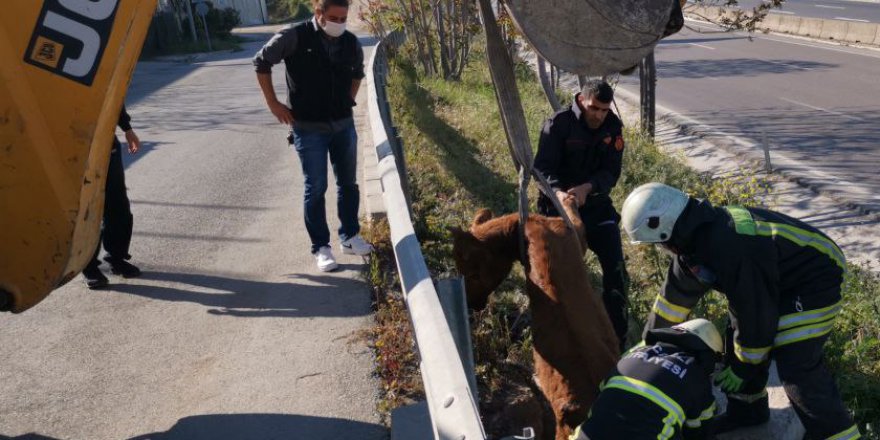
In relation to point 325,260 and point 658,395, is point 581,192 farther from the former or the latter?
point 325,260

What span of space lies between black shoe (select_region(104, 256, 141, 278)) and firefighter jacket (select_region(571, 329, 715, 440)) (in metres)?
3.88

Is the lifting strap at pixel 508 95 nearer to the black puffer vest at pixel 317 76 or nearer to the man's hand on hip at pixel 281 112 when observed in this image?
the black puffer vest at pixel 317 76

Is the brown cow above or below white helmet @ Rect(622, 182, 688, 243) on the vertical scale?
below

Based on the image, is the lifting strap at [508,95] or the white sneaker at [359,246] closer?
the lifting strap at [508,95]

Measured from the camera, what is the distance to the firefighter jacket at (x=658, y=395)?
2887 millimetres

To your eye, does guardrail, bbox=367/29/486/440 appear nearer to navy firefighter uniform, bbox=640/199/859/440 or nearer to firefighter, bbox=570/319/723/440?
firefighter, bbox=570/319/723/440

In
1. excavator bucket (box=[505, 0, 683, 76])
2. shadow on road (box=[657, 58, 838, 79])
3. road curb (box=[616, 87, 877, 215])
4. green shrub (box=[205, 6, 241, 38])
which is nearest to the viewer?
excavator bucket (box=[505, 0, 683, 76])

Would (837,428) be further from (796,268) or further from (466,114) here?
(466,114)

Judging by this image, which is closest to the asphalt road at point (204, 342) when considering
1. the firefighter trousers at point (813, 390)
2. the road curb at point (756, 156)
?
the firefighter trousers at point (813, 390)

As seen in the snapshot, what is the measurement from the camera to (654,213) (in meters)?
3.30

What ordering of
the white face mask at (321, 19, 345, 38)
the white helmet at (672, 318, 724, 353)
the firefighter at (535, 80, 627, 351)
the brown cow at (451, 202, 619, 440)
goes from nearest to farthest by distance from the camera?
the white helmet at (672, 318, 724, 353)
the brown cow at (451, 202, 619, 440)
the firefighter at (535, 80, 627, 351)
the white face mask at (321, 19, 345, 38)

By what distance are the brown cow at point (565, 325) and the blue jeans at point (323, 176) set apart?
7.07 feet

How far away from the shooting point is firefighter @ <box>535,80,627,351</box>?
4602 millimetres

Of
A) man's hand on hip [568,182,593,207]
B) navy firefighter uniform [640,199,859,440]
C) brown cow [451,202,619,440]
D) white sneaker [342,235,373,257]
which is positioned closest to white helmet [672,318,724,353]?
navy firefighter uniform [640,199,859,440]
